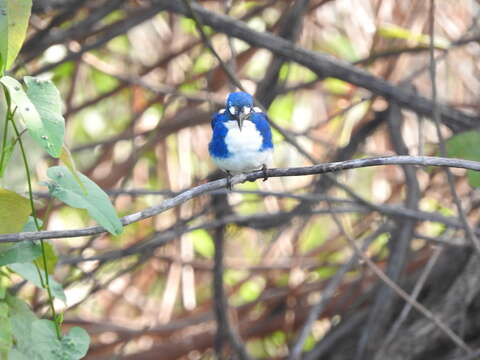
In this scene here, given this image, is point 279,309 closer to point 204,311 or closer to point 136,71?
point 204,311

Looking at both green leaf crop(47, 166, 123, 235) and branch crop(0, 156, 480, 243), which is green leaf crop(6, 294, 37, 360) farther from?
green leaf crop(47, 166, 123, 235)

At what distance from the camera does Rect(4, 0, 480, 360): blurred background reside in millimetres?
3615

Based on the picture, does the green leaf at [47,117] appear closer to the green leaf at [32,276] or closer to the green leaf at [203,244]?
the green leaf at [32,276]

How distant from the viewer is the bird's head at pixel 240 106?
2.96 m

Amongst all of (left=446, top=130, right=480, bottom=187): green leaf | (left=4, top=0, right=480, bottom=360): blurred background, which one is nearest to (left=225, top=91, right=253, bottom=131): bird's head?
(left=4, top=0, right=480, bottom=360): blurred background

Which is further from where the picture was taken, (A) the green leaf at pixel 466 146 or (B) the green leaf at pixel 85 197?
(A) the green leaf at pixel 466 146

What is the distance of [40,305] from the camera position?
388 cm

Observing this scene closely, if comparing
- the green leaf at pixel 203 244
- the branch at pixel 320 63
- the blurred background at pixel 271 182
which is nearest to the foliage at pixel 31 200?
the blurred background at pixel 271 182

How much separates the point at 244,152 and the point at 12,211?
1131 mm

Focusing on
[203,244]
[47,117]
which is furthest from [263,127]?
[203,244]

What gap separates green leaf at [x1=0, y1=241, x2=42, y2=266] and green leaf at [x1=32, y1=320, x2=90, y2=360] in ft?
0.49

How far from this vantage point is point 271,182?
4.62m

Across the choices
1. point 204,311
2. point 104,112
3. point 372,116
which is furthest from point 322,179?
point 104,112

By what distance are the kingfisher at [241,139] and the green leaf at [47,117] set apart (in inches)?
46.4
